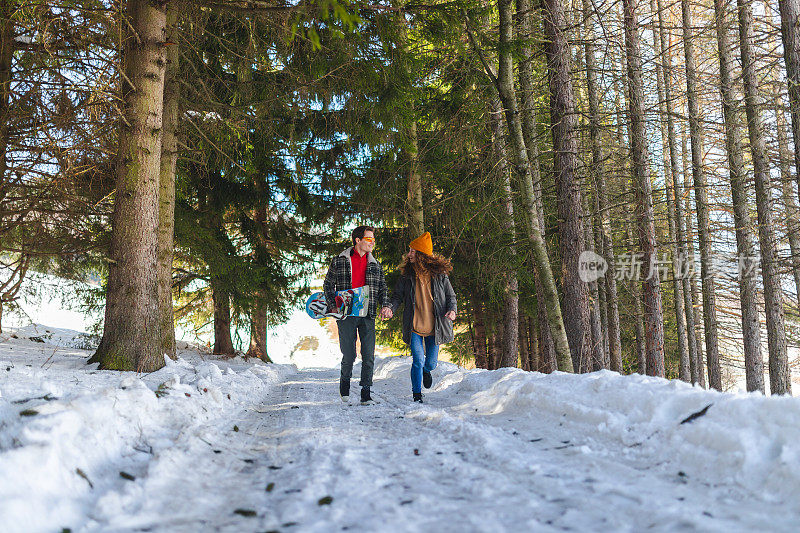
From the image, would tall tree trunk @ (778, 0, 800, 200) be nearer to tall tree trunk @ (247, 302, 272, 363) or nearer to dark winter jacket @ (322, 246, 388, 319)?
dark winter jacket @ (322, 246, 388, 319)

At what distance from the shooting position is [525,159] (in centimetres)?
809

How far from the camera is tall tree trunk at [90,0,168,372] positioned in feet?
22.7

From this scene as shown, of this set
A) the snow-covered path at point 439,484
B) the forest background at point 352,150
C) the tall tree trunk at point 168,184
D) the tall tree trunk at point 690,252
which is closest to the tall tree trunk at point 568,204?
the forest background at point 352,150

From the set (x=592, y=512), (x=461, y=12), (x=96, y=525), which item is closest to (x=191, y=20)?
(x=461, y=12)

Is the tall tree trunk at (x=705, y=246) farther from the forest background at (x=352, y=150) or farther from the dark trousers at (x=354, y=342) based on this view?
the dark trousers at (x=354, y=342)

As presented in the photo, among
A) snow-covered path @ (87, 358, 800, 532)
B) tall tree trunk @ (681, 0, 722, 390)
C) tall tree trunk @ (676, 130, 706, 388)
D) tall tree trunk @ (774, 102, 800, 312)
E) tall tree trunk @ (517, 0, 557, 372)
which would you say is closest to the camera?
snow-covered path @ (87, 358, 800, 532)

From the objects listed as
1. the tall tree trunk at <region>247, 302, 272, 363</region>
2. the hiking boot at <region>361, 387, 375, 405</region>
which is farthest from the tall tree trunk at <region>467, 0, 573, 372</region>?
the tall tree trunk at <region>247, 302, 272, 363</region>

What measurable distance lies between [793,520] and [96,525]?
2971 millimetres

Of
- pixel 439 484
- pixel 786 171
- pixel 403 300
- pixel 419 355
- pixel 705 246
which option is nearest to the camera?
pixel 439 484

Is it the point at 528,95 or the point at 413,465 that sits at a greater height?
the point at 528,95

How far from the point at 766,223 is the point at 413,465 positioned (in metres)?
11.1

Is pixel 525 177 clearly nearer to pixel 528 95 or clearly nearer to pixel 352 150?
pixel 528 95

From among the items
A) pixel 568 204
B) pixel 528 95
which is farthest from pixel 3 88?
pixel 568 204

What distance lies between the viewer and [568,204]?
8383 mm
